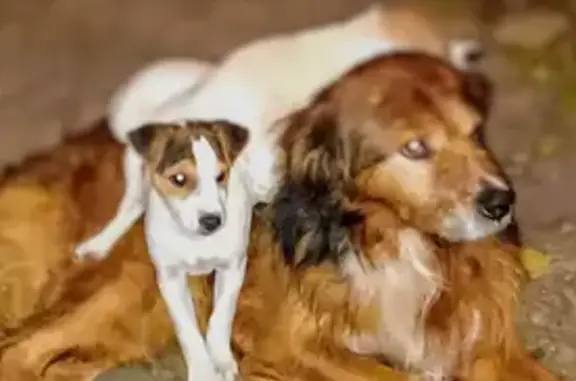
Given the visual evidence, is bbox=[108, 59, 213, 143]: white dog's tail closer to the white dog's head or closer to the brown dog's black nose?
the white dog's head

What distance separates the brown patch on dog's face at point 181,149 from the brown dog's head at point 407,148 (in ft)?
0.23

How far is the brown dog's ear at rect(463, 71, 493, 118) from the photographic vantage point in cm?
156

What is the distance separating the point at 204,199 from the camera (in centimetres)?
152

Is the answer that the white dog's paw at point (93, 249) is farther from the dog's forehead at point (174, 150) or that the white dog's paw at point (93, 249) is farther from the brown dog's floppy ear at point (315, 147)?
the brown dog's floppy ear at point (315, 147)

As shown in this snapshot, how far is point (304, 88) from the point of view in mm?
1556

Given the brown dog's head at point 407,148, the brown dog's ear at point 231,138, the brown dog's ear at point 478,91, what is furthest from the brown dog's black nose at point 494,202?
the brown dog's ear at point 231,138

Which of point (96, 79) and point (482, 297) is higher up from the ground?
point (96, 79)

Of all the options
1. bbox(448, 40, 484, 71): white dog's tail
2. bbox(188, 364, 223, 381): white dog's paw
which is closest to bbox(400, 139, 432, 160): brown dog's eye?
bbox(448, 40, 484, 71): white dog's tail

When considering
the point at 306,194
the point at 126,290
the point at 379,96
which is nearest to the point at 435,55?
the point at 379,96

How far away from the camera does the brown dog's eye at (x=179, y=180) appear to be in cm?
152

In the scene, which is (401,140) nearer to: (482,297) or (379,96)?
(379,96)

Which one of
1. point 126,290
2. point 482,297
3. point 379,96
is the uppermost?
point 379,96

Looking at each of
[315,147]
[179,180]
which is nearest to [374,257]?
[315,147]

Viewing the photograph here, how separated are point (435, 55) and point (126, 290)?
0.47 m
